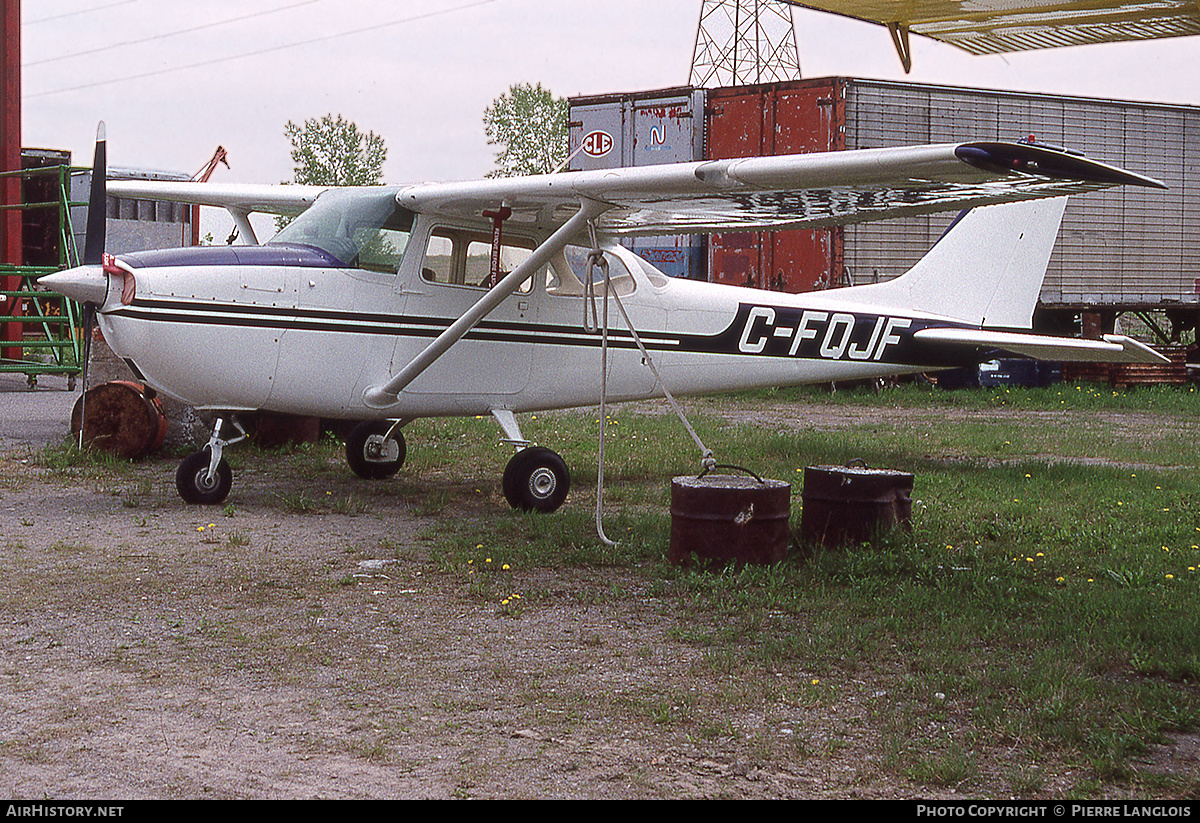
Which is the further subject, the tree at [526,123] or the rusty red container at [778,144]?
the tree at [526,123]

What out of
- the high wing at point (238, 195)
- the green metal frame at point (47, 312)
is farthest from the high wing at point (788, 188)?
the green metal frame at point (47, 312)

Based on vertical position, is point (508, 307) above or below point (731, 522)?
above

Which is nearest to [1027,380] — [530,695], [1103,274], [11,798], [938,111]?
[1103,274]

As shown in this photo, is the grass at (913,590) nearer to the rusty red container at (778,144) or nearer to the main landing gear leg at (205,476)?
the main landing gear leg at (205,476)

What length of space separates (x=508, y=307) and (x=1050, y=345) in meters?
4.72

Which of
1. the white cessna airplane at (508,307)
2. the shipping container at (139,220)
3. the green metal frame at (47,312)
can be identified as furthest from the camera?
the shipping container at (139,220)

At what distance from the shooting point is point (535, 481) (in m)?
8.50

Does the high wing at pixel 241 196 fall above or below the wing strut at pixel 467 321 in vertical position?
above

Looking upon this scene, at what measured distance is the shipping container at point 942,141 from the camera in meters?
17.6

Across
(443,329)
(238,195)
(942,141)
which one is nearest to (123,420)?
(238,195)

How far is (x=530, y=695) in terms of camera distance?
4355 mm

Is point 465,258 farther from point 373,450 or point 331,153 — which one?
point 331,153

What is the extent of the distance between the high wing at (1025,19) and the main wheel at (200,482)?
17.1 ft

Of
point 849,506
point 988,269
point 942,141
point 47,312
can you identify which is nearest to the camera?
point 849,506
